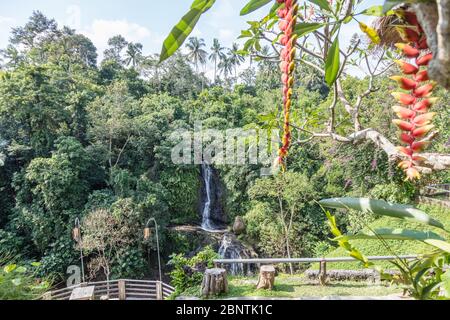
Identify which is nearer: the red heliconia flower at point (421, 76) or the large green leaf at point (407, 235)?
the red heliconia flower at point (421, 76)

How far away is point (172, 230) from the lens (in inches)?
363

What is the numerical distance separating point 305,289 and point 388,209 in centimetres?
381

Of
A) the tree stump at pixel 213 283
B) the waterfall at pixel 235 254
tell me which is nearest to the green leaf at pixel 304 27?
the tree stump at pixel 213 283

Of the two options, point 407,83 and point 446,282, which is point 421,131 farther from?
point 446,282

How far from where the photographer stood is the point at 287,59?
0.33 m

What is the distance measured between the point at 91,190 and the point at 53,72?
4.62m

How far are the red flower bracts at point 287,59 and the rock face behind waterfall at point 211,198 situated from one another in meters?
10.5

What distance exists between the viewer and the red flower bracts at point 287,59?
0.32 meters

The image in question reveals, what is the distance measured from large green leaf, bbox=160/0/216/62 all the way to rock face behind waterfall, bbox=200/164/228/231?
10.4 m

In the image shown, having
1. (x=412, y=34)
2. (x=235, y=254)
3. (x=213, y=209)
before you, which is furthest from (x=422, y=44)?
(x=213, y=209)

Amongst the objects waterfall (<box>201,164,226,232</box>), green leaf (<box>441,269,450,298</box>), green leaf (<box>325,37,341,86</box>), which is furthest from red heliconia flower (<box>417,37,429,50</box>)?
waterfall (<box>201,164,226,232</box>)

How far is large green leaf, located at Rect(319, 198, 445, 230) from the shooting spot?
399 mm

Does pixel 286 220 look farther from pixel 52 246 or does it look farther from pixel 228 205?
pixel 52 246

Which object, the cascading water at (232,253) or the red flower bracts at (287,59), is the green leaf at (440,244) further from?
the cascading water at (232,253)
